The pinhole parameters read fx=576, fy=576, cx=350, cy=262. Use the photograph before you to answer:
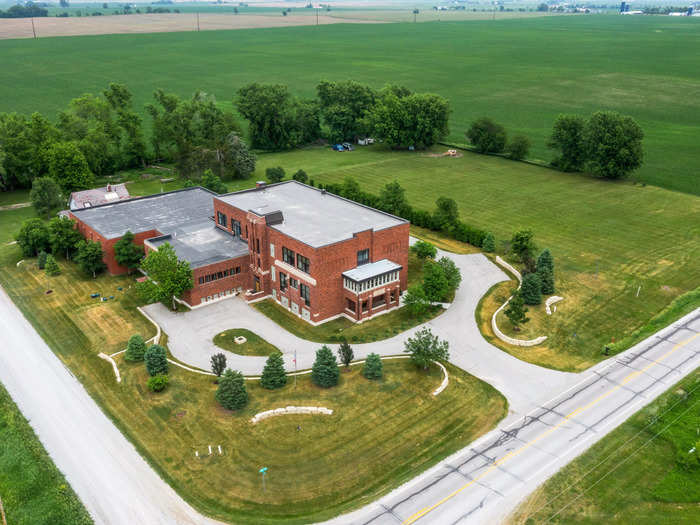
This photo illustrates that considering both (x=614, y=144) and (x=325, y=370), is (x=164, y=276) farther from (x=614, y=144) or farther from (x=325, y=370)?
(x=614, y=144)

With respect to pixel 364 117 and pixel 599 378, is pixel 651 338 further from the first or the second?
pixel 364 117

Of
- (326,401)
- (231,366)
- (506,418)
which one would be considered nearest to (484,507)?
(506,418)

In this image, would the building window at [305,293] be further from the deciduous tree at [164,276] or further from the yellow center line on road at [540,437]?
the yellow center line on road at [540,437]

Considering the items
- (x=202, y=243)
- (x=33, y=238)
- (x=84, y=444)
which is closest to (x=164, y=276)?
(x=202, y=243)

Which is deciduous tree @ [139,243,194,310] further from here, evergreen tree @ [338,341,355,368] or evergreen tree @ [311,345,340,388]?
evergreen tree @ [338,341,355,368]

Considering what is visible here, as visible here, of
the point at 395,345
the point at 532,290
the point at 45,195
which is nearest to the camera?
the point at 395,345

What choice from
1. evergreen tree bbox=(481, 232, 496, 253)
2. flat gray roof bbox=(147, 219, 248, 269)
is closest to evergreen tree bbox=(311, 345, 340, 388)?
flat gray roof bbox=(147, 219, 248, 269)
